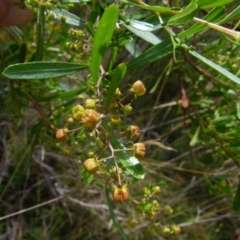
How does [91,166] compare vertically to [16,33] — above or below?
above

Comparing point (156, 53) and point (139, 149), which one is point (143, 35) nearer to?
point (156, 53)

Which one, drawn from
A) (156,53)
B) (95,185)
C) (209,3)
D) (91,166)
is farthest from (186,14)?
(95,185)

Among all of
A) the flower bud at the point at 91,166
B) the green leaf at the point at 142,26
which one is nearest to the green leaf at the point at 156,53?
the green leaf at the point at 142,26

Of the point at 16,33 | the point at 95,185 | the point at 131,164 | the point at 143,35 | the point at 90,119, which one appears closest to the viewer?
the point at 90,119

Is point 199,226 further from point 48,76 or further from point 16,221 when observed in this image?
point 48,76

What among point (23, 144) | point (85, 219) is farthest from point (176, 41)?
point (85, 219)

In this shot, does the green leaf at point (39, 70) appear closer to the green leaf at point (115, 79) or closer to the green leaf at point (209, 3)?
the green leaf at point (115, 79)

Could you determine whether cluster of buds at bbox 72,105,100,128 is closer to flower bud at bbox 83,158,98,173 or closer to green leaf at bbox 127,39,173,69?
flower bud at bbox 83,158,98,173

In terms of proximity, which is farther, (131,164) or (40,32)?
(40,32)
